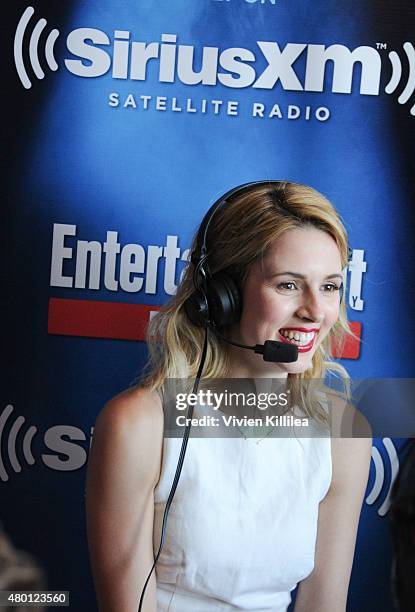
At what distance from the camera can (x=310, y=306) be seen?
154 cm

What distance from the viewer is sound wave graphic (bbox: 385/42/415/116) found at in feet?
5.38

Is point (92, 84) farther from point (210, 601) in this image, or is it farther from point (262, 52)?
point (210, 601)

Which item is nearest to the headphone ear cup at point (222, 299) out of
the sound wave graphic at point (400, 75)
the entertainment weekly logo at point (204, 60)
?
the entertainment weekly logo at point (204, 60)

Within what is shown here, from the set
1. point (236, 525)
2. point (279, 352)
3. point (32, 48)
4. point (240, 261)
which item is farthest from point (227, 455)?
point (32, 48)

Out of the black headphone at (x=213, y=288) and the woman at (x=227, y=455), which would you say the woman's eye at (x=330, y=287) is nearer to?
the woman at (x=227, y=455)

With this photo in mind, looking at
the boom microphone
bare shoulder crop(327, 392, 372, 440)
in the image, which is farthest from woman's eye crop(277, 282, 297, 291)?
bare shoulder crop(327, 392, 372, 440)

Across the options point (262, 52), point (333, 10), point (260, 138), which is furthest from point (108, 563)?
point (333, 10)

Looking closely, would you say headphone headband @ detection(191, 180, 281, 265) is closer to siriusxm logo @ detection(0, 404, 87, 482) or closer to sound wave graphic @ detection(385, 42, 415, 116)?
sound wave graphic @ detection(385, 42, 415, 116)

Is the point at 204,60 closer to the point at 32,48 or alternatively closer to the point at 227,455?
the point at 32,48

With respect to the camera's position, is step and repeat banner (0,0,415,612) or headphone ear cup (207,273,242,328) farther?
step and repeat banner (0,0,415,612)

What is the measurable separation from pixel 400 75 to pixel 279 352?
2.09ft

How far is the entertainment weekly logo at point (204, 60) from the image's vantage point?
162 centimetres

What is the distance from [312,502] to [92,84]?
0.94 metres

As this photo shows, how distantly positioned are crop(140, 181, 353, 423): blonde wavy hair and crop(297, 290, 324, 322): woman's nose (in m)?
0.11
